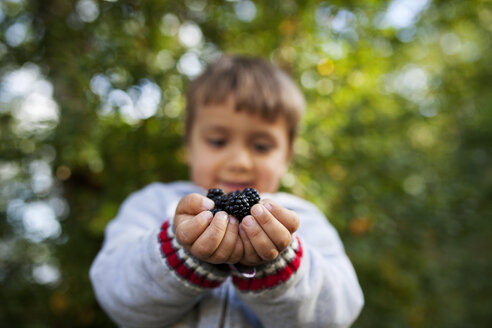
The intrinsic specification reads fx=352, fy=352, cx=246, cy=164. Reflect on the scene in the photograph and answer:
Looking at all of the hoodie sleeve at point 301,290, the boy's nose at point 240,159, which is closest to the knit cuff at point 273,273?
the hoodie sleeve at point 301,290

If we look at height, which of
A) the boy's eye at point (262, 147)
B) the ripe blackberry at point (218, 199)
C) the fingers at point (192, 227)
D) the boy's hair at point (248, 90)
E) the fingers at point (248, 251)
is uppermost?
the boy's hair at point (248, 90)

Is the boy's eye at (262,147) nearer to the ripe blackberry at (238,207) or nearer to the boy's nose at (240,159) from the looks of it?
the boy's nose at (240,159)

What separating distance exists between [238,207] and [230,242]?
3.9 inches

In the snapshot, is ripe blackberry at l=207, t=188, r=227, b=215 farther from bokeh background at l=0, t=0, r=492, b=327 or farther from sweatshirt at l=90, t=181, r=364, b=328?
bokeh background at l=0, t=0, r=492, b=327

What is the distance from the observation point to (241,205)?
0.95m

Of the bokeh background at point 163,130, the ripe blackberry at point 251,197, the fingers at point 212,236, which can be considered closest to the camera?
the fingers at point 212,236

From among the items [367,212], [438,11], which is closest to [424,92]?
[438,11]

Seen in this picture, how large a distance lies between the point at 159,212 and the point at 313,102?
56.9 inches

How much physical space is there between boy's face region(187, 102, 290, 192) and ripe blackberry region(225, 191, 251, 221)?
0.57 m

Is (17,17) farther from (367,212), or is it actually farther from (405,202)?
(405,202)

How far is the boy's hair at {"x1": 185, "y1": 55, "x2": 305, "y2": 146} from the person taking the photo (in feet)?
5.39

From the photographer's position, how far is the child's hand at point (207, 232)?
2.90 feet

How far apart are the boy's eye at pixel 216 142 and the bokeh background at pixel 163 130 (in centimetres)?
68

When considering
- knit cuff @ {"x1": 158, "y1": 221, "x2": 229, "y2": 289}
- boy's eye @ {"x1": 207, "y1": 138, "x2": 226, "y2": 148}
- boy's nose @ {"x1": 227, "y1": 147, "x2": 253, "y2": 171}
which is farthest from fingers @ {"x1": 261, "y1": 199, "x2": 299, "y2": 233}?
boy's eye @ {"x1": 207, "y1": 138, "x2": 226, "y2": 148}
